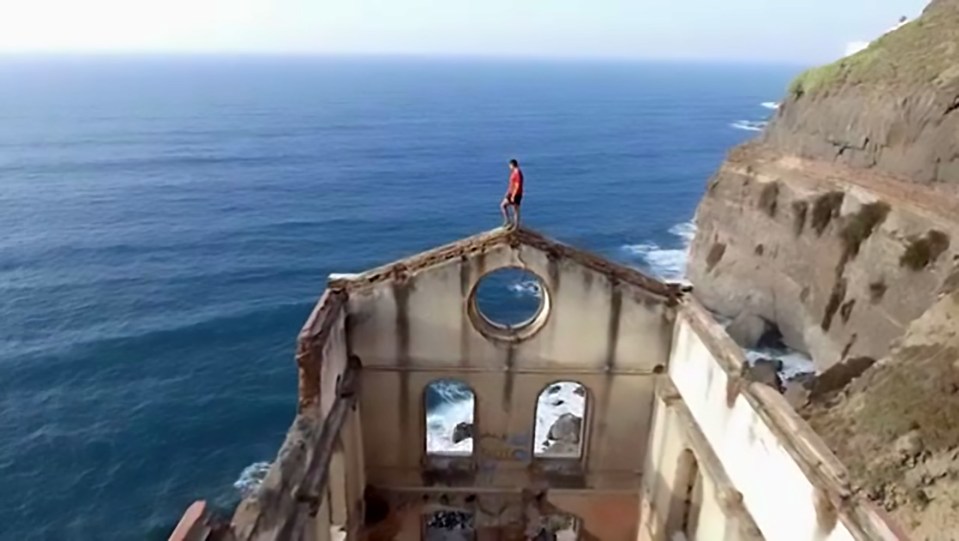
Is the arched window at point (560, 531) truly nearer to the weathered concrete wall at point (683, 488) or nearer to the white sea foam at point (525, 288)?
the weathered concrete wall at point (683, 488)

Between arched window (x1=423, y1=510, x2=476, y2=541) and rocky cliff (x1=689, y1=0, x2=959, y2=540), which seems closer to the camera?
arched window (x1=423, y1=510, x2=476, y2=541)

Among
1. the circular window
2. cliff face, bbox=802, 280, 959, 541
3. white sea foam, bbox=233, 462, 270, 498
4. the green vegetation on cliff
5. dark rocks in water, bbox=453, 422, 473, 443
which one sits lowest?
white sea foam, bbox=233, 462, 270, 498

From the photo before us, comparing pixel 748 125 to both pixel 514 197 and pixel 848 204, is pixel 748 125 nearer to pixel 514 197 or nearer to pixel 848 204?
pixel 848 204

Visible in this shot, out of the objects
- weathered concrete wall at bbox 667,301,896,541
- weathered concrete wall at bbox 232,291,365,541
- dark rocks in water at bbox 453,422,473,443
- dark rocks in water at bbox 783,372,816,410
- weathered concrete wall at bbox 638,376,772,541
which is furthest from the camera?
Result: dark rocks in water at bbox 783,372,816,410

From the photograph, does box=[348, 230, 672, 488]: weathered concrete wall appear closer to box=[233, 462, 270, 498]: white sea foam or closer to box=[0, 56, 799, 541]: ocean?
box=[233, 462, 270, 498]: white sea foam

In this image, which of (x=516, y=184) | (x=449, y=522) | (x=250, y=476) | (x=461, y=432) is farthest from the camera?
(x=461, y=432)

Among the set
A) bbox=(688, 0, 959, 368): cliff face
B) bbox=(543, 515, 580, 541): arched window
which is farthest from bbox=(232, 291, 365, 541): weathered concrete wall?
bbox=(688, 0, 959, 368): cliff face

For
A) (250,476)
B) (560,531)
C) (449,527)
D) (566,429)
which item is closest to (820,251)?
(566,429)
